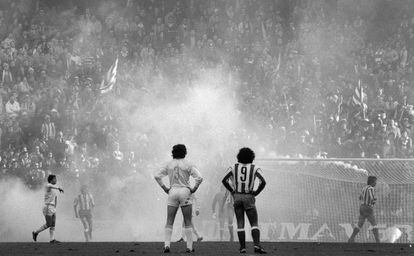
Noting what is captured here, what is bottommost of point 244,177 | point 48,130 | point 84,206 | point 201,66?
point 244,177

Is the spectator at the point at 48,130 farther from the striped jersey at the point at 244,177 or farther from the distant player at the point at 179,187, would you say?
the striped jersey at the point at 244,177

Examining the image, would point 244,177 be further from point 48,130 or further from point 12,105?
point 12,105

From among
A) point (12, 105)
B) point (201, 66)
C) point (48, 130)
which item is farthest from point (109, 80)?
point (48, 130)

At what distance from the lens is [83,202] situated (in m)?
29.5

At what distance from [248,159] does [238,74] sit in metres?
20.5

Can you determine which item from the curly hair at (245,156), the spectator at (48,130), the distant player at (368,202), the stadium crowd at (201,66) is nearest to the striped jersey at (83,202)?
the stadium crowd at (201,66)

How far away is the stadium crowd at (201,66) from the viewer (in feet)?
108

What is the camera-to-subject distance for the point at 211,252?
1742 cm

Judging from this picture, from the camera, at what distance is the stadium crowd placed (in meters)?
33.0

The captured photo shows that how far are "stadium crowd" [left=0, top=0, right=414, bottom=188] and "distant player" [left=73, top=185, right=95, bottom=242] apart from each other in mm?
2974

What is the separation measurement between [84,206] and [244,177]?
13745 mm

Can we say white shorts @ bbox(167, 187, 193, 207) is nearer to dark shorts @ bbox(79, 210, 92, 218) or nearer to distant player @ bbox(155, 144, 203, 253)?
distant player @ bbox(155, 144, 203, 253)

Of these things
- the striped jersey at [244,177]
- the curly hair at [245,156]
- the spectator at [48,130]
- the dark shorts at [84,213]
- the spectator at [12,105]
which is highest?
the spectator at [12,105]

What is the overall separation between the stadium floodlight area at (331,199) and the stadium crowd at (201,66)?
241cm
